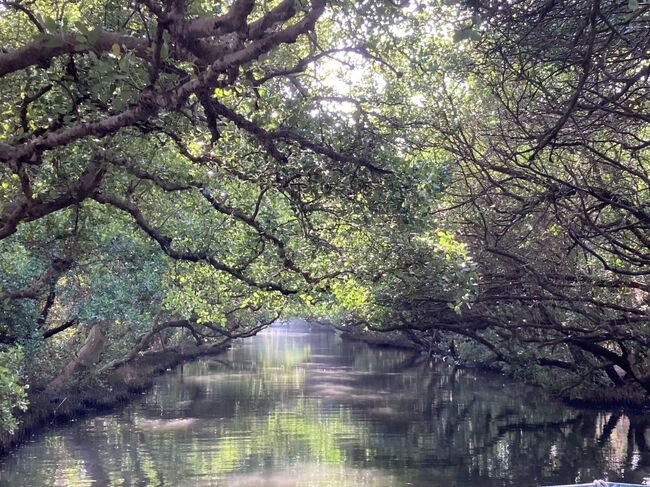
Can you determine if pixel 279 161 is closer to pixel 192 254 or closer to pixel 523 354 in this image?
pixel 192 254

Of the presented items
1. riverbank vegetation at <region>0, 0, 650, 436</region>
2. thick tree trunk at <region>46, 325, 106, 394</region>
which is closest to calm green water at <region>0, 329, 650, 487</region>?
thick tree trunk at <region>46, 325, 106, 394</region>

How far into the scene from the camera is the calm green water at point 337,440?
50.8ft

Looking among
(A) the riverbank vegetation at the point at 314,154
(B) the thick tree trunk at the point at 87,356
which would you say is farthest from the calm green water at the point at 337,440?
(A) the riverbank vegetation at the point at 314,154

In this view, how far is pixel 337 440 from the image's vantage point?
19.3 meters

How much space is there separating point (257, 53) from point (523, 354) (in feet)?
67.8

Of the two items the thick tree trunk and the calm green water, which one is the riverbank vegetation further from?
the calm green water

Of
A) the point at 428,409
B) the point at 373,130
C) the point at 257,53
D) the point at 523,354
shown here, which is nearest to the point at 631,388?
the point at 523,354

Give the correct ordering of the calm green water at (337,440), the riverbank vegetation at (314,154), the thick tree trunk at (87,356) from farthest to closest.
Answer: the thick tree trunk at (87,356)
the calm green water at (337,440)
the riverbank vegetation at (314,154)

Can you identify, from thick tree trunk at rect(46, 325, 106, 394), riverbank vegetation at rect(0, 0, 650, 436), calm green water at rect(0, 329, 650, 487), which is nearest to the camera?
riverbank vegetation at rect(0, 0, 650, 436)

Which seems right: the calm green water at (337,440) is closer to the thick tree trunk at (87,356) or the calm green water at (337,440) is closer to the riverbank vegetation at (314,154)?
the thick tree trunk at (87,356)

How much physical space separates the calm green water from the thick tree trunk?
1835 mm

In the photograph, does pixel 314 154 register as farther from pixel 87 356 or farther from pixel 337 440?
pixel 87 356

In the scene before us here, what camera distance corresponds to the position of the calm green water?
50.8 ft

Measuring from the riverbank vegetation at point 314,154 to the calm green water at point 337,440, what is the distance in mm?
2789
